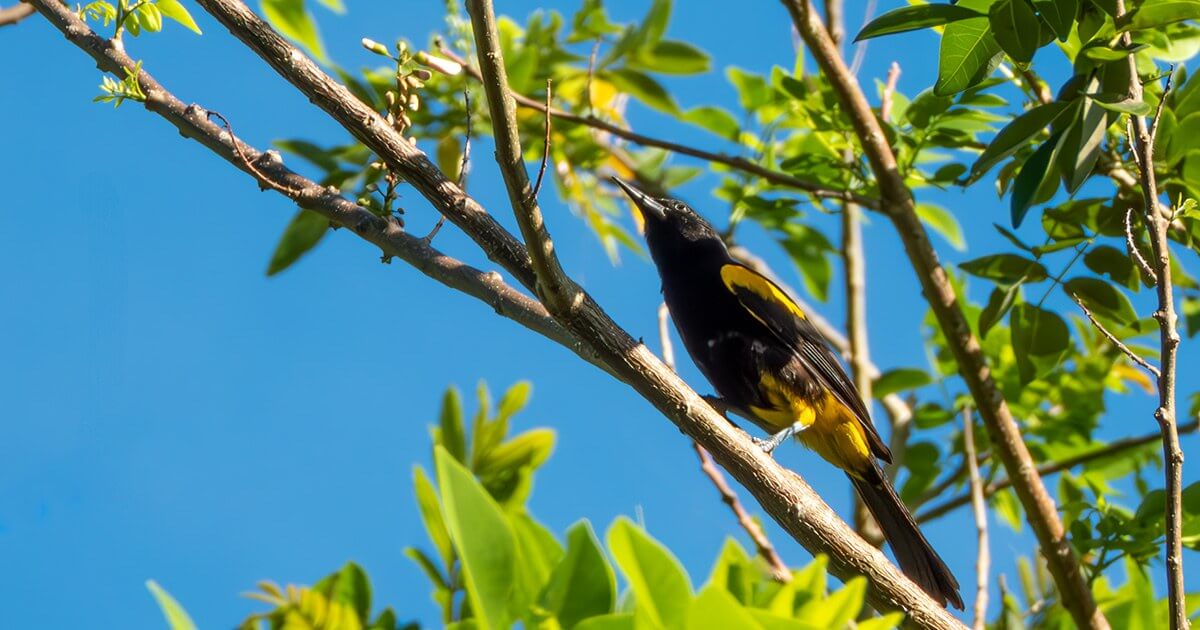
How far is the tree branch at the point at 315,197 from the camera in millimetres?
2482

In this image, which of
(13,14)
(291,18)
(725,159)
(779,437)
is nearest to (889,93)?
(725,159)

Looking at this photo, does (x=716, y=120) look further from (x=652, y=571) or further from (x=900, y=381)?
(x=652, y=571)

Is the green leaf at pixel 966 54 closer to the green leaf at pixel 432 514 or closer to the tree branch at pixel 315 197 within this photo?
the tree branch at pixel 315 197

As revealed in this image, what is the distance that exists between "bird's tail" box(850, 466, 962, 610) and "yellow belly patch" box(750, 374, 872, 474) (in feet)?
0.66

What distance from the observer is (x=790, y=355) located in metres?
4.39

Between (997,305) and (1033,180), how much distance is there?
3.01ft

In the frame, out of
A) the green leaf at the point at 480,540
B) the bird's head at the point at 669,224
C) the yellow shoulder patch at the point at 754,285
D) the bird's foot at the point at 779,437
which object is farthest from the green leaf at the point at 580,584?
the bird's head at the point at 669,224

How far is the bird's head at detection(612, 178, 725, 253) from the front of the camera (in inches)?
205

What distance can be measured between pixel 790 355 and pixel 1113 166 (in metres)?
1.45

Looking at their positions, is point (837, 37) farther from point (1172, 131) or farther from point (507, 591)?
point (507, 591)

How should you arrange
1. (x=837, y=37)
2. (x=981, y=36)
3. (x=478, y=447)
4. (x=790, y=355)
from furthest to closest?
(x=837, y=37) → (x=790, y=355) → (x=478, y=447) → (x=981, y=36)

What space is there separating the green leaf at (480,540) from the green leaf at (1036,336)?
94.4 inches

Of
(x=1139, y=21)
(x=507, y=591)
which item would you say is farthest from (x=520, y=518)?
(x=1139, y=21)

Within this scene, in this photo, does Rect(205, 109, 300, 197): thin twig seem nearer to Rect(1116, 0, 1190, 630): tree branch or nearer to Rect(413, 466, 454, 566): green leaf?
Rect(413, 466, 454, 566): green leaf
